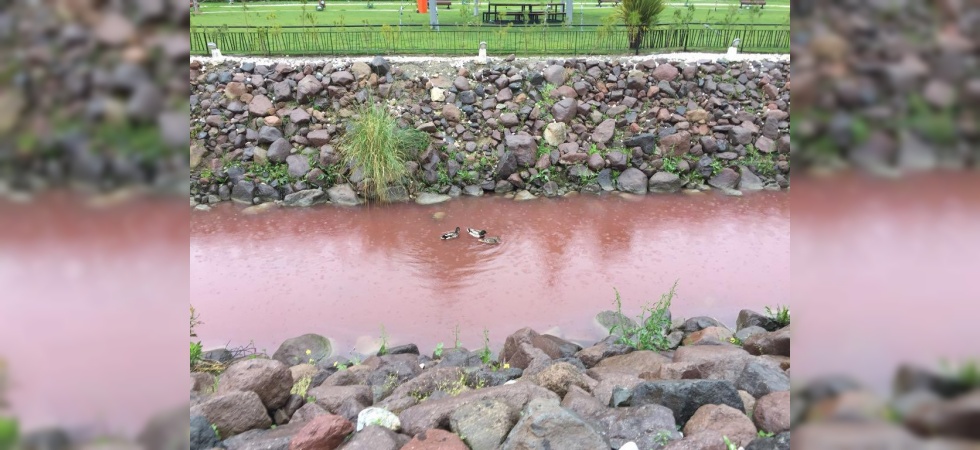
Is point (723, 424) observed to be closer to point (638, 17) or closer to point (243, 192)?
point (243, 192)

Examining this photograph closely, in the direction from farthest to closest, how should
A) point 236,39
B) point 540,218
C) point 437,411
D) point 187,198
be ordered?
point 236,39 → point 540,218 → point 437,411 → point 187,198

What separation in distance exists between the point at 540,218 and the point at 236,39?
10.1 metres

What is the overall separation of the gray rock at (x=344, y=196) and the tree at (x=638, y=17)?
26.8ft

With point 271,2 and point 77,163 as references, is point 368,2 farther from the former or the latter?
point 77,163

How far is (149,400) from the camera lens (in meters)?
0.90

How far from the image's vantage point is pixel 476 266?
30.5ft

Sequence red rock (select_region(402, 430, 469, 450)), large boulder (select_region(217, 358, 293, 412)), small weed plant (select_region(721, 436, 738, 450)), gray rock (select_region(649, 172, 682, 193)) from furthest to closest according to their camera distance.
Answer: gray rock (select_region(649, 172, 682, 193)) → large boulder (select_region(217, 358, 293, 412)) → red rock (select_region(402, 430, 469, 450)) → small weed plant (select_region(721, 436, 738, 450))

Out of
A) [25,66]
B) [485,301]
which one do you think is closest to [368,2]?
[485,301]

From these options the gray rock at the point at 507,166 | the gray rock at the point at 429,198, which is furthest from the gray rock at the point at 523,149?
the gray rock at the point at 429,198

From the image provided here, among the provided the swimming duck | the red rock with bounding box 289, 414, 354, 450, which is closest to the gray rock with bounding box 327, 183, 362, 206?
the swimming duck

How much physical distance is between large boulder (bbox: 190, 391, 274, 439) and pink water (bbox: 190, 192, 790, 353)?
2656 millimetres

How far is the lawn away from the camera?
19.8 m

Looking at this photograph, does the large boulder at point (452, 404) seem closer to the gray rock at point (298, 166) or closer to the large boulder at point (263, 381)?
the large boulder at point (263, 381)

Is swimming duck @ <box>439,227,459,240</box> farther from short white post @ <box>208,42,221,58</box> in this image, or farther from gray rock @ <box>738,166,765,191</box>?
short white post @ <box>208,42,221,58</box>
